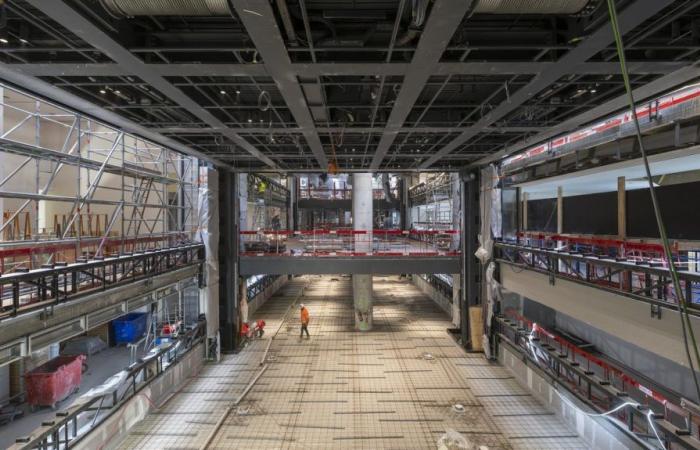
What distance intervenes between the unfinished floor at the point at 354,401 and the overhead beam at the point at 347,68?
7303 mm

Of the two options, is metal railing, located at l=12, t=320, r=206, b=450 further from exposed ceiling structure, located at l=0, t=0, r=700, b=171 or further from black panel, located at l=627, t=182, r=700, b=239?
black panel, located at l=627, t=182, r=700, b=239

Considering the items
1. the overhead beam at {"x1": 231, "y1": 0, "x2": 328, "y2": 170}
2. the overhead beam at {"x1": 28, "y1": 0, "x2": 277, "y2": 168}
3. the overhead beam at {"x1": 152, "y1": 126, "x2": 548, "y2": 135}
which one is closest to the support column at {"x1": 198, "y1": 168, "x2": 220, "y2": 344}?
the overhead beam at {"x1": 152, "y1": 126, "x2": 548, "y2": 135}

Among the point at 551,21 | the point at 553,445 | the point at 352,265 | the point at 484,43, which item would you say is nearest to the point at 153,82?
the point at 484,43

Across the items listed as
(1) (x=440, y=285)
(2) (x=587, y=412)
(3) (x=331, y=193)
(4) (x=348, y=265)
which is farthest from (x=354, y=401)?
(3) (x=331, y=193)

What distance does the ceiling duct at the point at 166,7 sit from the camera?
12.4ft

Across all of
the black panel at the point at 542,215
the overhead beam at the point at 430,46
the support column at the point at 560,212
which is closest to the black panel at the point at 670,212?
the support column at the point at 560,212

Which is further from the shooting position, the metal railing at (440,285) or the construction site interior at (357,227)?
the metal railing at (440,285)

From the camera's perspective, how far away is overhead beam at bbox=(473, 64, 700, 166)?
5062 millimetres

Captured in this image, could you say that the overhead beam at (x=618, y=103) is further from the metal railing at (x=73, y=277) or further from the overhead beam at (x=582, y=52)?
the metal railing at (x=73, y=277)

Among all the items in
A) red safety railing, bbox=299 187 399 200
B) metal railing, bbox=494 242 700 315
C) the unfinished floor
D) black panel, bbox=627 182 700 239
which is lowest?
the unfinished floor

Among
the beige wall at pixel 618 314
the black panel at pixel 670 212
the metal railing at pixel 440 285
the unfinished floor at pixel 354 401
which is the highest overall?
the black panel at pixel 670 212

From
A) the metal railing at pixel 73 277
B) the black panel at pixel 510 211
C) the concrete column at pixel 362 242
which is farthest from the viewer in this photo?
the concrete column at pixel 362 242

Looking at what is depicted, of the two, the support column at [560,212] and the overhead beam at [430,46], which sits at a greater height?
the overhead beam at [430,46]

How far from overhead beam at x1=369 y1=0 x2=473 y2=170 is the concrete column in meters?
8.92
